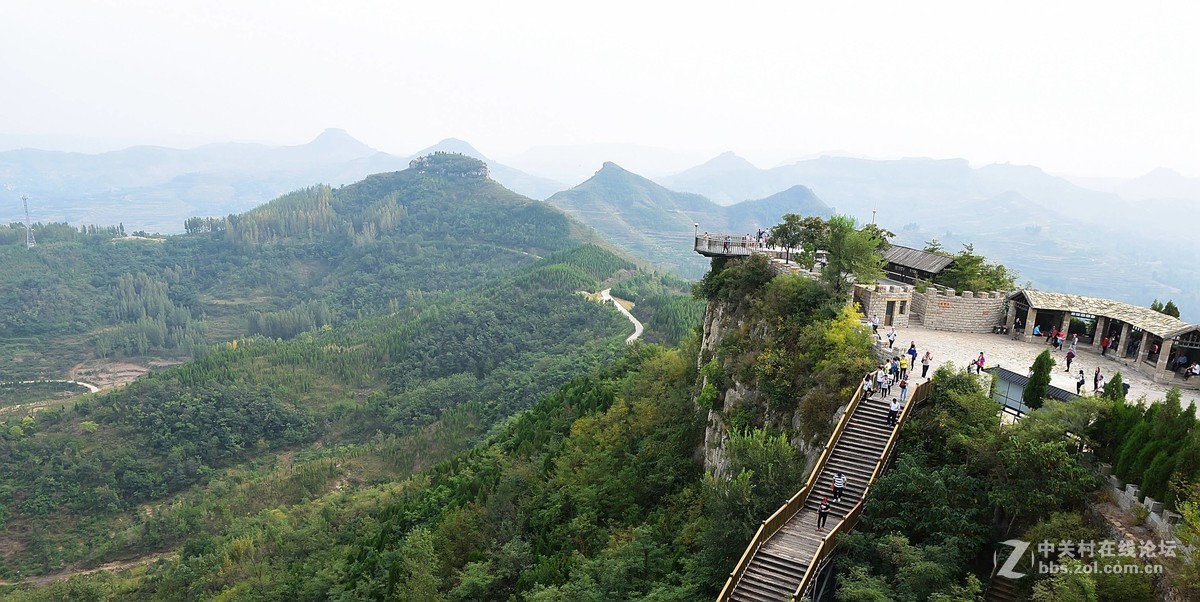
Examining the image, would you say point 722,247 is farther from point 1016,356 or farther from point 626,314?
point 626,314

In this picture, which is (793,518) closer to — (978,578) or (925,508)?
(925,508)

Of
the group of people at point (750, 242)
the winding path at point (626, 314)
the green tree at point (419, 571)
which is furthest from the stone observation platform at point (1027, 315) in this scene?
the winding path at point (626, 314)

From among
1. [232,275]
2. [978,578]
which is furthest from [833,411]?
[232,275]

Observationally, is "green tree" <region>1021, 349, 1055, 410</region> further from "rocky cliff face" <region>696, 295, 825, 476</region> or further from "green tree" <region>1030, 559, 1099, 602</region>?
"green tree" <region>1030, 559, 1099, 602</region>

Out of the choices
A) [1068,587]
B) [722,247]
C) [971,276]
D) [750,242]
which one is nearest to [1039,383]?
[1068,587]

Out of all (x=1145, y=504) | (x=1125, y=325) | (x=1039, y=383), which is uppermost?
(x=1125, y=325)

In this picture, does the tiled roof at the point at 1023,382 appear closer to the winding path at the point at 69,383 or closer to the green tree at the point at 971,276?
the green tree at the point at 971,276

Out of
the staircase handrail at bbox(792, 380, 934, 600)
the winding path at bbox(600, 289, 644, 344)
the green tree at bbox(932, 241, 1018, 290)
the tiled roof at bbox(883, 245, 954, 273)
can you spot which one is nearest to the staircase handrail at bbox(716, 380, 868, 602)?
the staircase handrail at bbox(792, 380, 934, 600)
